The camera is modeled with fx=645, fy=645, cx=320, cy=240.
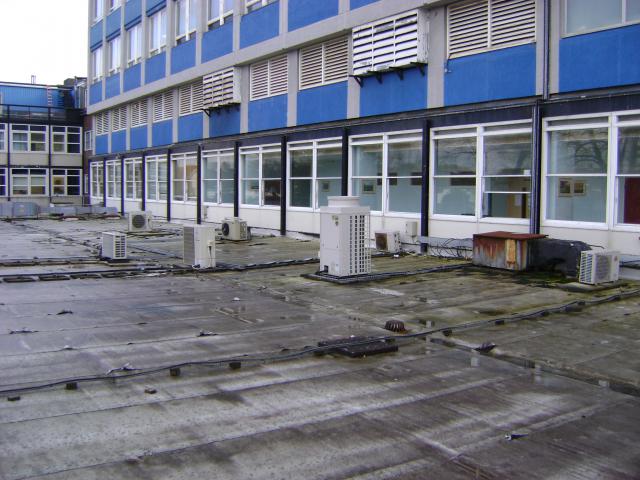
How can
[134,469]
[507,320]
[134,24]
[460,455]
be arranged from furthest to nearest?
1. [134,24]
2. [507,320]
3. [460,455]
4. [134,469]

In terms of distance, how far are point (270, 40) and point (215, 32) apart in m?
5.02

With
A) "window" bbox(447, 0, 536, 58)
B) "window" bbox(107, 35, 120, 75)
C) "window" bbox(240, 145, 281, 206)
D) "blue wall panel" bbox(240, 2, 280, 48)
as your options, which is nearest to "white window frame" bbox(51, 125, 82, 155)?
"window" bbox(107, 35, 120, 75)

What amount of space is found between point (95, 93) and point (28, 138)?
309 inches

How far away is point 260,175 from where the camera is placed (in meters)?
25.6

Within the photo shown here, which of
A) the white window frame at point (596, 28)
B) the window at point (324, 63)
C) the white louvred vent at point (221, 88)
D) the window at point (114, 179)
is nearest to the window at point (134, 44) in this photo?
the window at point (114, 179)

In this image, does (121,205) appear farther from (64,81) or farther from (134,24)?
(64,81)

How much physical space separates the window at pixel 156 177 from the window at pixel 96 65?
1117 centimetres

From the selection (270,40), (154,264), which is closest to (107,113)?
(270,40)

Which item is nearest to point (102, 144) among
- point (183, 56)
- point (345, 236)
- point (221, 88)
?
point (183, 56)

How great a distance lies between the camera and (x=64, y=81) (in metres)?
55.9

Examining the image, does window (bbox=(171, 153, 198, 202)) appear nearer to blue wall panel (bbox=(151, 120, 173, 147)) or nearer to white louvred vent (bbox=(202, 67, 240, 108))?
blue wall panel (bbox=(151, 120, 173, 147))

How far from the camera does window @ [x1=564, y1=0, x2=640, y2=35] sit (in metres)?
13.1

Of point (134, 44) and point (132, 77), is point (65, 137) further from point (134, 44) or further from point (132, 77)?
point (134, 44)

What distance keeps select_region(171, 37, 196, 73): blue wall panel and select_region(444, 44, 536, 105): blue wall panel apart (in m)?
16.6
